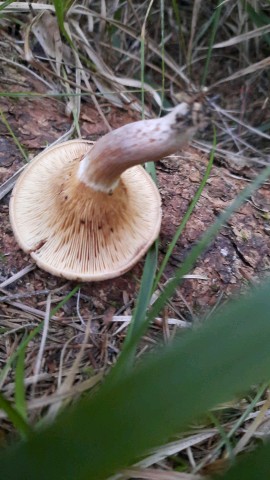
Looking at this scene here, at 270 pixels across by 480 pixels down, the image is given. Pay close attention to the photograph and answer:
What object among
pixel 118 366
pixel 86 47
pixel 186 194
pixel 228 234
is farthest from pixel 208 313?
pixel 86 47

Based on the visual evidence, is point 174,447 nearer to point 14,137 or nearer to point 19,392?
point 19,392

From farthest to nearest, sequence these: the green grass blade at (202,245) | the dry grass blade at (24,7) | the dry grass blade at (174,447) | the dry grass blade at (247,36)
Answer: the dry grass blade at (247,36) → the dry grass blade at (24,7) → the dry grass blade at (174,447) → the green grass blade at (202,245)

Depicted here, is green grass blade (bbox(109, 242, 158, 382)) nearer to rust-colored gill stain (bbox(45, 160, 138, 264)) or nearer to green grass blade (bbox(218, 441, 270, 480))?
rust-colored gill stain (bbox(45, 160, 138, 264))

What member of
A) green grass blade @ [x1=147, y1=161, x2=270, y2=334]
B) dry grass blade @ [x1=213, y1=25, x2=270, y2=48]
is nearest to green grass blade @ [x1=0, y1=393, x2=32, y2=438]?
green grass blade @ [x1=147, y1=161, x2=270, y2=334]

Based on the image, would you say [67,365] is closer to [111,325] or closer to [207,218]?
[111,325]

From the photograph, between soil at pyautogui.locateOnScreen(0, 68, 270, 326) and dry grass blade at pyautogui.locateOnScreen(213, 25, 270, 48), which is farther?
dry grass blade at pyautogui.locateOnScreen(213, 25, 270, 48)

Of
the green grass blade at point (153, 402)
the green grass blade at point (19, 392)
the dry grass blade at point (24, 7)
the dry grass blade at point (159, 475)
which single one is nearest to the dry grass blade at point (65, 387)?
the green grass blade at point (19, 392)

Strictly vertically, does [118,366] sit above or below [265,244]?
above

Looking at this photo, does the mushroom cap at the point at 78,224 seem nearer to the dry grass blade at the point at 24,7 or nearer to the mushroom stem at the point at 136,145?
the mushroom stem at the point at 136,145
